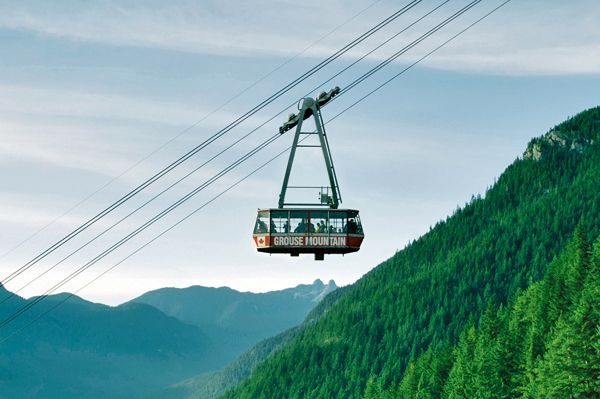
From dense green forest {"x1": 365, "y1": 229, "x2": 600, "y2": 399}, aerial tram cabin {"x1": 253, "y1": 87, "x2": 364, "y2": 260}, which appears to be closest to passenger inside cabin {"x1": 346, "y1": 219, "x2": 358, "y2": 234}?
aerial tram cabin {"x1": 253, "y1": 87, "x2": 364, "y2": 260}

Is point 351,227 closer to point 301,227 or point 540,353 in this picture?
point 301,227

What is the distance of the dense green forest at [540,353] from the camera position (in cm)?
10450

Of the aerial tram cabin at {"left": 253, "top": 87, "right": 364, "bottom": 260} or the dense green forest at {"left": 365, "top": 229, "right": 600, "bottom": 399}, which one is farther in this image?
the dense green forest at {"left": 365, "top": 229, "right": 600, "bottom": 399}

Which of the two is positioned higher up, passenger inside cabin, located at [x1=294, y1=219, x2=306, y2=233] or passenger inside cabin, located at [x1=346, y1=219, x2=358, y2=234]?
passenger inside cabin, located at [x1=294, y1=219, x2=306, y2=233]

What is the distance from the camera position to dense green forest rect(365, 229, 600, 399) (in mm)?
104500

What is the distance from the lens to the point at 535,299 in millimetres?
174625

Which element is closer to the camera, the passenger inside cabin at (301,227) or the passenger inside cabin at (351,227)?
the passenger inside cabin at (351,227)

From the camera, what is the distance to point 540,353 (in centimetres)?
13375

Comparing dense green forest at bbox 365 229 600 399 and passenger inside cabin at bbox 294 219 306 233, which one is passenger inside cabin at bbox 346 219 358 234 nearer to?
passenger inside cabin at bbox 294 219 306 233

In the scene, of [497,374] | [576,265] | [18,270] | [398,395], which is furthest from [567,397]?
[398,395]

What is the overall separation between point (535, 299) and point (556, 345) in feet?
208

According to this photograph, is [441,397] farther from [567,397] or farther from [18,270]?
[18,270]

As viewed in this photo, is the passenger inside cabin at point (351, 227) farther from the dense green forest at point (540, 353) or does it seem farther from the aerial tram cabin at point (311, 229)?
the dense green forest at point (540, 353)

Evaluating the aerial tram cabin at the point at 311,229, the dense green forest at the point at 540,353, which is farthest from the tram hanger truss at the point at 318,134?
the dense green forest at the point at 540,353
